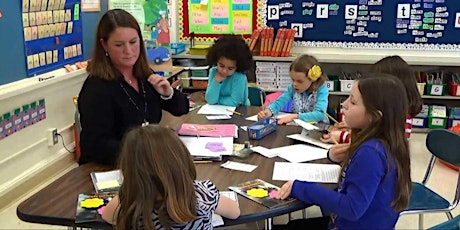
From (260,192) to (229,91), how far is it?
1.61 meters

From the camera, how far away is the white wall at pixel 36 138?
333cm

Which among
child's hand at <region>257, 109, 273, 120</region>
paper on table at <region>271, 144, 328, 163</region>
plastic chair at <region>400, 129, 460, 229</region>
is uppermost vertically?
child's hand at <region>257, 109, 273, 120</region>

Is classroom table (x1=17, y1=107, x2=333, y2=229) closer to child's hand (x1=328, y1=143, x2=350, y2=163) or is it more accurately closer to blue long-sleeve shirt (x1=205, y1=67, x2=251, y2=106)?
child's hand (x1=328, y1=143, x2=350, y2=163)

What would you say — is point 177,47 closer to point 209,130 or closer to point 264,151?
point 209,130

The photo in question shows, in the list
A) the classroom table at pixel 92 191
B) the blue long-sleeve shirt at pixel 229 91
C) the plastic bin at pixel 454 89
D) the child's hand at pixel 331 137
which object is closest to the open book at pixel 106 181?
the classroom table at pixel 92 191

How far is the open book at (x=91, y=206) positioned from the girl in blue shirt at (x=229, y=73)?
1.59 meters

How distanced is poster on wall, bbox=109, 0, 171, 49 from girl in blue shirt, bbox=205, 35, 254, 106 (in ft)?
5.57

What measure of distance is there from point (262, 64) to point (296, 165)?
303 cm

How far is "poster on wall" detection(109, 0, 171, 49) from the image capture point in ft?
15.5

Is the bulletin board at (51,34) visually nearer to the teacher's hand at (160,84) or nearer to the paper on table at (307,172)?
the teacher's hand at (160,84)

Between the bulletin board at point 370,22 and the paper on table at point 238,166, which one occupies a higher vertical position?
the bulletin board at point 370,22

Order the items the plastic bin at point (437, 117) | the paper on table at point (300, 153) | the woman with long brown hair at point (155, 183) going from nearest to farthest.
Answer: the woman with long brown hair at point (155, 183), the paper on table at point (300, 153), the plastic bin at point (437, 117)

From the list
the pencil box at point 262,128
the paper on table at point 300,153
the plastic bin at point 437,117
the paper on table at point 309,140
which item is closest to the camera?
the paper on table at point 300,153

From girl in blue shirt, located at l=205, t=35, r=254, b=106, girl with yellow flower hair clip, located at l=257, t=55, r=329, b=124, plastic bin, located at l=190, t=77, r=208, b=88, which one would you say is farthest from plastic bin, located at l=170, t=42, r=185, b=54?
girl with yellow flower hair clip, located at l=257, t=55, r=329, b=124
